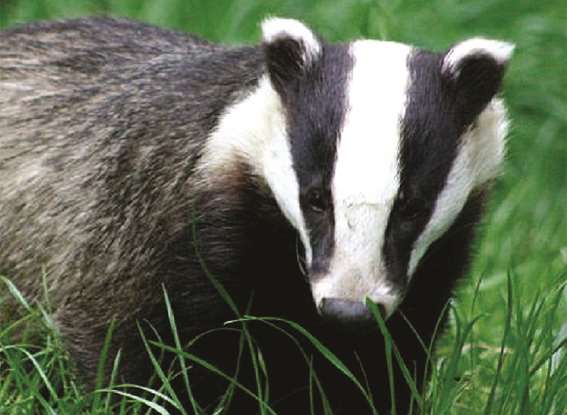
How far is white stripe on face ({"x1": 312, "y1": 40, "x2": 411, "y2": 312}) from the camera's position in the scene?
11.0 feet

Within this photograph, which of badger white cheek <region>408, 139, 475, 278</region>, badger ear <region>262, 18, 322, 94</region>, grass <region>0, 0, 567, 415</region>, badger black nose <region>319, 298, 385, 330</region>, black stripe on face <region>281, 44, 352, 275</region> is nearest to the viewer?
badger black nose <region>319, 298, 385, 330</region>

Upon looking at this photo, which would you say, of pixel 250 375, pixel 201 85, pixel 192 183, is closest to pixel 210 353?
pixel 250 375

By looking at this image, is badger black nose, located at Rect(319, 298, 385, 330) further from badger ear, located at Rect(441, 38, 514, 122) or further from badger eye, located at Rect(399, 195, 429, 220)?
badger ear, located at Rect(441, 38, 514, 122)

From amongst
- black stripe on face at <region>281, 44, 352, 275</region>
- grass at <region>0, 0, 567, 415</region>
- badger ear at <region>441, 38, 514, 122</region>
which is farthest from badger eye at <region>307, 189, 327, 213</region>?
grass at <region>0, 0, 567, 415</region>

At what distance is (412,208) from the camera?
138 inches

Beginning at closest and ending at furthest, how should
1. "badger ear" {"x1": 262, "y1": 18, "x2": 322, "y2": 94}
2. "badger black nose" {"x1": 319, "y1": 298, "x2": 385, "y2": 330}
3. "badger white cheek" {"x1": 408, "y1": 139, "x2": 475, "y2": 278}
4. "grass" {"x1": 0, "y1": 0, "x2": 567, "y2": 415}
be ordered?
"badger black nose" {"x1": 319, "y1": 298, "x2": 385, "y2": 330}
"badger white cheek" {"x1": 408, "y1": 139, "x2": 475, "y2": 278}
"badger ear" {"x1": 262, "y1": 18, "x2": 322, "y2": 94}
"grass" {"x1": 0, "y1": 0, "x2": 567, "y2": 415}

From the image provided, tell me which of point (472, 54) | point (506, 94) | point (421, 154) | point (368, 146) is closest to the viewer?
point (368, 146)

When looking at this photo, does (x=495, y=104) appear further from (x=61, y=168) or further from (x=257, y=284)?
(x=61, y=168)

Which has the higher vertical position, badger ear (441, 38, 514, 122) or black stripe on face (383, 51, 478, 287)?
badger ear (441, 38, 514, 122)

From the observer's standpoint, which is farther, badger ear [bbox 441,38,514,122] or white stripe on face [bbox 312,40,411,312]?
badger ear [bbox 441,38,514,122]

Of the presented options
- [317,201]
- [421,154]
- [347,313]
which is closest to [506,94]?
[421,154]

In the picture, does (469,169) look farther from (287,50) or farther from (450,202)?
(287,50)

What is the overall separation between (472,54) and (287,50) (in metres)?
0.42

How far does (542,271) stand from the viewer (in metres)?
5.34
